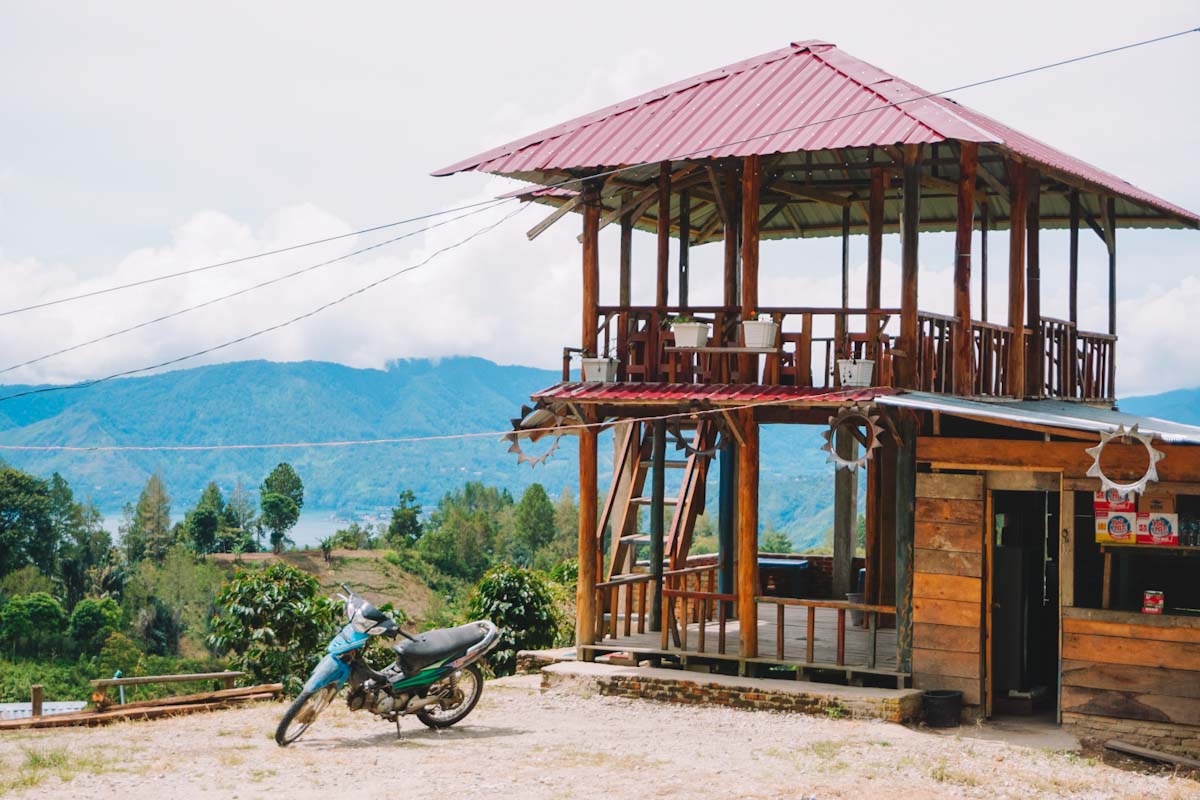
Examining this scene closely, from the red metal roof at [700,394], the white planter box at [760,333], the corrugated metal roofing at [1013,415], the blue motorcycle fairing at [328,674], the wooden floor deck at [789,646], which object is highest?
the white planter box at [760,333]

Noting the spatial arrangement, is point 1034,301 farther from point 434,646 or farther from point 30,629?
point 30,629

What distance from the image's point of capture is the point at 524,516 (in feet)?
346

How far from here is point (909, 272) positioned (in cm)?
1391

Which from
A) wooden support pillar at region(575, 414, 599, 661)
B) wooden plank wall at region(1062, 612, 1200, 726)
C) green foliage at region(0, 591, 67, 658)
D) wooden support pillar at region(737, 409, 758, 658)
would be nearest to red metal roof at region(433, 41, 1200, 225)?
wooden support pillar at region(737, 409, 758, 658)

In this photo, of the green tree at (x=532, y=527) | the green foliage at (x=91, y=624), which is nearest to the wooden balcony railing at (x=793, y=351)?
the green foliage at (x=91, y=624)

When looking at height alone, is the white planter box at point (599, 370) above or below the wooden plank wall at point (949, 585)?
above

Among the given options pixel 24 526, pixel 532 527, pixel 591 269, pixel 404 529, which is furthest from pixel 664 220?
pixel 404 529

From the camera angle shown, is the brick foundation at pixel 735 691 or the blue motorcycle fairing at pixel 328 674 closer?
the blue motorcycle fairing at pixel 328 674

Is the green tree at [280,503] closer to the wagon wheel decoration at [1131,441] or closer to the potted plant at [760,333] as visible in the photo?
the potted plant at [760,333]

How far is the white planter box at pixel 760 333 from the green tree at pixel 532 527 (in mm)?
91187

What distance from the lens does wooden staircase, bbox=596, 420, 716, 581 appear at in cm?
1703

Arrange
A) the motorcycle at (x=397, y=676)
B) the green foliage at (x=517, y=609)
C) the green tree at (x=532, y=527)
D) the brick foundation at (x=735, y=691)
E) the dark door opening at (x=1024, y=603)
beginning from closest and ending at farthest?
1. the motorcycle at (x=397, y=676)
2. the brick foundation at (x=735, y=691)
3. the dark door opening at (x=1024, y=603)
4. the green foliage at (x=517, y=609)
5. the green tree at (x=532, y=527)

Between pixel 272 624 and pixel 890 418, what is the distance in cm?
1335

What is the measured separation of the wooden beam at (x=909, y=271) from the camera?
13820 mm
